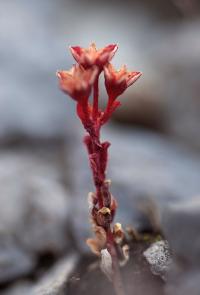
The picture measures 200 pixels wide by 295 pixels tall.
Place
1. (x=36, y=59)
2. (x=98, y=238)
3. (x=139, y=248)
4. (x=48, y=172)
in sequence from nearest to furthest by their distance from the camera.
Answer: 1. (x=98, y=238)
2. (x=139, y=248)
3. (x=48, y=172)
4. (x=36, y=59)

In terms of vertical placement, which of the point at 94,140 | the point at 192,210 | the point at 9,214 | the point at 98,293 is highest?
the point at 94,140

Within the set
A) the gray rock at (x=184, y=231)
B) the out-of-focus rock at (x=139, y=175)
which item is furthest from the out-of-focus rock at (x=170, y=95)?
the gray rock at (x=184, y=231)

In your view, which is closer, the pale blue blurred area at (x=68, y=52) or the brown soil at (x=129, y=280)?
the brown soil at (x=129, y=280)

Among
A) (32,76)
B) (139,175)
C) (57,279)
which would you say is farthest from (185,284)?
(32,76)

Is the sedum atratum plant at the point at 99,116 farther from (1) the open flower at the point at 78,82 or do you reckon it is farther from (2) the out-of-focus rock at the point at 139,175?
(2) the out-of-focus rock at the point at 139,175

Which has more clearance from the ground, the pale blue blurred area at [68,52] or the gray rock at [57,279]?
the pale blue blurred area at [68,52]

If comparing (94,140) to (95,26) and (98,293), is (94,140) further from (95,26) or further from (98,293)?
(95,26)

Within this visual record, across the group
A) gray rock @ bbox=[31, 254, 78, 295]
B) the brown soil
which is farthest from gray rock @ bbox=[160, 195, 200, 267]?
gray rock @ bbox=[31, 254, 78, 295]

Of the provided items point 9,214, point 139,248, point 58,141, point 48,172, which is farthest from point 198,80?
point 139,248
